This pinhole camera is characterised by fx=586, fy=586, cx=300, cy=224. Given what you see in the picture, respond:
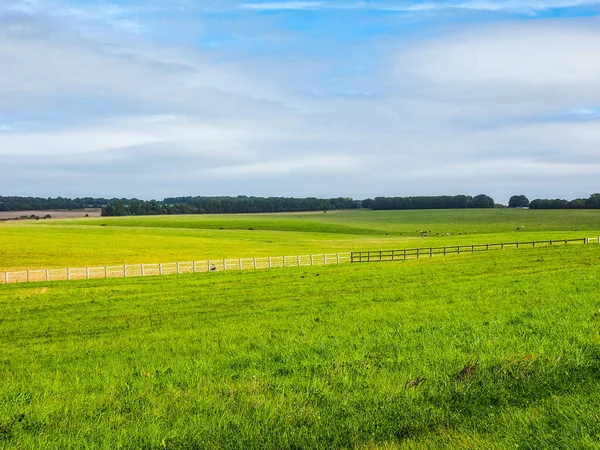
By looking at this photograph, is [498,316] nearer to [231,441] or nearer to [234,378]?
[234,378]

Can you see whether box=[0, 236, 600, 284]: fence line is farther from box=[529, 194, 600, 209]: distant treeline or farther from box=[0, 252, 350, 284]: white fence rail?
box=[529, 194, 600, 209]: distant treeline

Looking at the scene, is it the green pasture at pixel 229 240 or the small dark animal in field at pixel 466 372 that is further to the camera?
the green pasture at pixel 229 240

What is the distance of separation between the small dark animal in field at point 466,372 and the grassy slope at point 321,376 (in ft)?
0.31

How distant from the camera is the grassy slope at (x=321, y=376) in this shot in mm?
6832

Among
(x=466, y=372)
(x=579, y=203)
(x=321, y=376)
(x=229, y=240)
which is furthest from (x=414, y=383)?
(x=579, y=203)

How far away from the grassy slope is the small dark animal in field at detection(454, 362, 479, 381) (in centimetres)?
9

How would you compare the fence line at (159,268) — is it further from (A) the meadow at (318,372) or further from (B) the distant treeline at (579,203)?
(B) the distant treeline at (579,203)

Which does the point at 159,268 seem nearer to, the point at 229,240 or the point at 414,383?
the point at 414,383

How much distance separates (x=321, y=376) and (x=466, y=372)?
86.5 inches

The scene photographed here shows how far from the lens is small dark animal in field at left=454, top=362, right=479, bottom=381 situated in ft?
28.2

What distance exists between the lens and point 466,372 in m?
8.79

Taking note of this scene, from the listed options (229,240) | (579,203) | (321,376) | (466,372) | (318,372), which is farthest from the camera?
(579,203)

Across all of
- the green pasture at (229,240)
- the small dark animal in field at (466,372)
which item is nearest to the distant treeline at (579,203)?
the green pasture at (229,240)

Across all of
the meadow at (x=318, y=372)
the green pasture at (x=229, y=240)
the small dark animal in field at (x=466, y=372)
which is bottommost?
the green pasture at (x=229, y=240)
